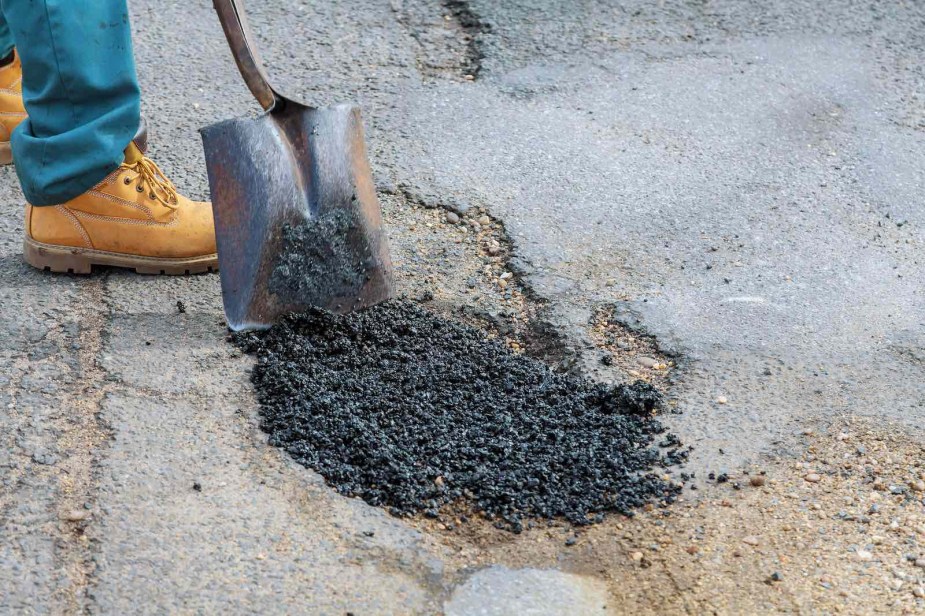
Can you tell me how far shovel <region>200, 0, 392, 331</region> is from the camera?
9.18 feet

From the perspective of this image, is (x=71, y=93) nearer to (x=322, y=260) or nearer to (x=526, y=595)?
(x=322, y=260)

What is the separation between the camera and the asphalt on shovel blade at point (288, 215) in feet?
9.18

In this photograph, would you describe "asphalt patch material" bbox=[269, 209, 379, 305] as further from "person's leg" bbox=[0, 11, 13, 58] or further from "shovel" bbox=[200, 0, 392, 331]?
"person's leg" bbox=[0, 11, 13, 58]

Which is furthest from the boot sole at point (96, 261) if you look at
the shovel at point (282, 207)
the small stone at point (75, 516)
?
the small stone at point (75, 516)

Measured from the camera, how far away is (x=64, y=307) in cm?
300

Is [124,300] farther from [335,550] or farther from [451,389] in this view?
[335,550]

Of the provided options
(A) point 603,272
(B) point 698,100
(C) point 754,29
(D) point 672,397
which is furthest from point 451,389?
(C) point 754,29

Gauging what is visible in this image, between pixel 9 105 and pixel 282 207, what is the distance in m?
1.48

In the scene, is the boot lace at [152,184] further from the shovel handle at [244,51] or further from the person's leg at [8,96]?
the person's leg at [8,96]

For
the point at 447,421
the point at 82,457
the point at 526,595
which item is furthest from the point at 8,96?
the point at 526,595

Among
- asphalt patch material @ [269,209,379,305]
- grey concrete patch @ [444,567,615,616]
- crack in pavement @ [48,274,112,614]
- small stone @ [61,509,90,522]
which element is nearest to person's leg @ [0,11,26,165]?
crack in pavement @ [48,274,112,614]

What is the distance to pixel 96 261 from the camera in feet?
10.4

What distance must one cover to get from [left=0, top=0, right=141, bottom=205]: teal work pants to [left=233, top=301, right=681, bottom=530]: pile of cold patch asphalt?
0.71 m

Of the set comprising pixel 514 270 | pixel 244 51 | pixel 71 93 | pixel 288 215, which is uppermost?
pixel 244 51
